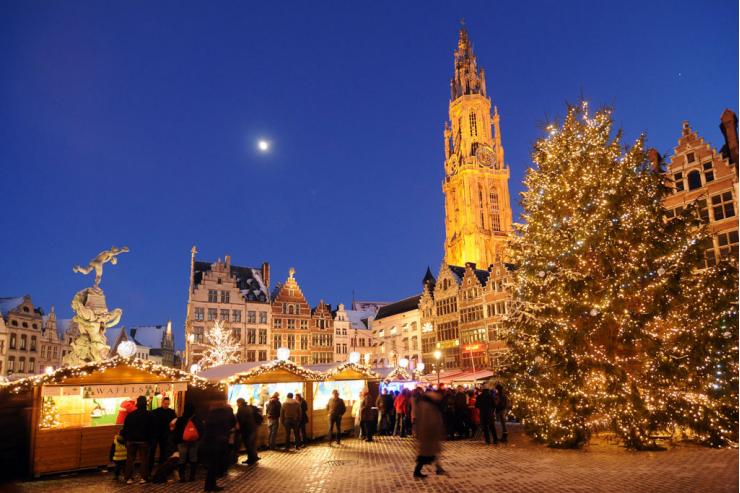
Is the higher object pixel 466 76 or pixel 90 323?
pixel 466 76

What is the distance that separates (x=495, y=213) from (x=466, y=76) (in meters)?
25.2

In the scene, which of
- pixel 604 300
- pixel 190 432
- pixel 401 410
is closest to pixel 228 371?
pixel 401 410

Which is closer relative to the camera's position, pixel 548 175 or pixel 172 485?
pixel 172 485

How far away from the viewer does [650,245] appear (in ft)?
45.6

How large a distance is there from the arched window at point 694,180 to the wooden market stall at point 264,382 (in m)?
19.5

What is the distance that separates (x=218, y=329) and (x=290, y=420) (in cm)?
2913

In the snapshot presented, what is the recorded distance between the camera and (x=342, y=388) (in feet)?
63.5

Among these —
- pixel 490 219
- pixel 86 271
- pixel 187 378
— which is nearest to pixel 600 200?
pixel 187 378

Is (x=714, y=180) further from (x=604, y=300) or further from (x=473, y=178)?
(x=473, y=178)

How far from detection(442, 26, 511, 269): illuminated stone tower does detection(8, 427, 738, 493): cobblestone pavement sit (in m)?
57.7

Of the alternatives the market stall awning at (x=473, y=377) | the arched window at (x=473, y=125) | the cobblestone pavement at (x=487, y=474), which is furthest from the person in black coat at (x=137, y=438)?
the arched window at (x=473, y=125)

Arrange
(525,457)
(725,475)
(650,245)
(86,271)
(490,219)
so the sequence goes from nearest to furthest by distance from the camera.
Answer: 1. (725,475)
2. (525,457)
3. (650,245)
4. (86,271)
5. (490,219)

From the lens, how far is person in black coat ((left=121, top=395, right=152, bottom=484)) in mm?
10734

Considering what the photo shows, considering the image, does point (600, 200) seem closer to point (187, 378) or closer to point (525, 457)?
point (525, 457)
